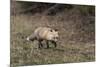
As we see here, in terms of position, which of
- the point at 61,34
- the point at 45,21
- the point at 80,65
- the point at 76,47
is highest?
the point at 45,21

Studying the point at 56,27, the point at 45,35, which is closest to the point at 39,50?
the point at 45,35

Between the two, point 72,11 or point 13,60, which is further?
point 72,11

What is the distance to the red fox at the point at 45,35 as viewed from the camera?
6.24 feet

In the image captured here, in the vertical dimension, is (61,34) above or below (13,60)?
above

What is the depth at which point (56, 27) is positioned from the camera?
1.97 metres

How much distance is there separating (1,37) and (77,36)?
786mm

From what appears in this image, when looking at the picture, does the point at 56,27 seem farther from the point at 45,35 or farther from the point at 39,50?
the point at 39,50

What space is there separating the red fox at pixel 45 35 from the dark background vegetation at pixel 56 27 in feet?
0.13

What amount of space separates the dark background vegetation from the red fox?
0.04 m

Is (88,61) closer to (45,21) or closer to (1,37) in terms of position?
(45,21)

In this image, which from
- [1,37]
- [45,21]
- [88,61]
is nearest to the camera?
[1,37]

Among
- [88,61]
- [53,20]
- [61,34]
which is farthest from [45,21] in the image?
[88,61]

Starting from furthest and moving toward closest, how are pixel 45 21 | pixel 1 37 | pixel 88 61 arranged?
pixel 88 61
pixel 45 21
pixel 1 37

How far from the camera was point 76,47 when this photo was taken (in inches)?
80.3
